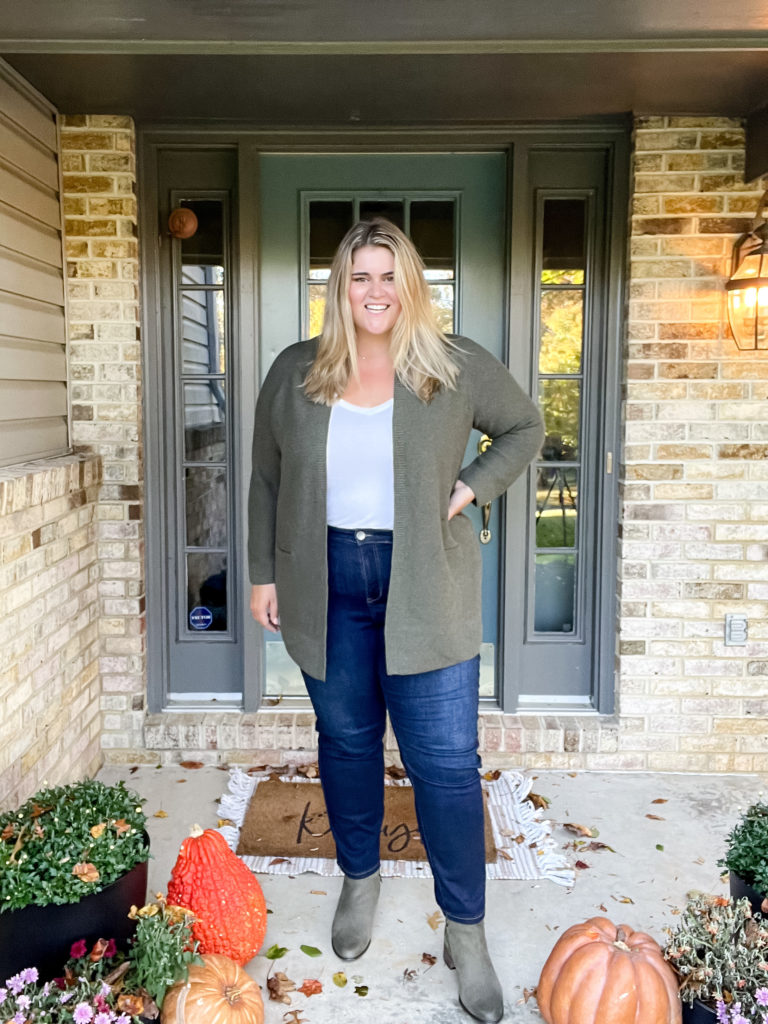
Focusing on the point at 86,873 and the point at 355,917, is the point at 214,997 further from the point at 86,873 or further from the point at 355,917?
the point at 355,917

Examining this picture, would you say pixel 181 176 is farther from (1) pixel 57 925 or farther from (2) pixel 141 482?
(1) pixel 57 925

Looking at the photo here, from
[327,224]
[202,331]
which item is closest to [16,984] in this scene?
[202,331]

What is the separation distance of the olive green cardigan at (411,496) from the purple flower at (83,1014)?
79 centimetres

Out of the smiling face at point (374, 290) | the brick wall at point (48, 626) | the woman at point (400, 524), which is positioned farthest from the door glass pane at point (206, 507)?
the smiling face at point (374, 290)

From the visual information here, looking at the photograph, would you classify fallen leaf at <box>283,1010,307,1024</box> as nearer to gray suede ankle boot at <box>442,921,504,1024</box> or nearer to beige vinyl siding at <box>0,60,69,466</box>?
gray suede ankle boot at <box>442,921,504,1024</box>

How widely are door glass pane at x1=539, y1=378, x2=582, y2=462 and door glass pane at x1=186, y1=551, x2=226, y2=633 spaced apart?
1311 mm

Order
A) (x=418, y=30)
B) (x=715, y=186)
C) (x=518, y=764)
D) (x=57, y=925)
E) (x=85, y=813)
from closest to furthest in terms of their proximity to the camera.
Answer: (x=57, y=925)
(x=85, y=813)
(x=418, y=30)
(x=715, y=186)
(x=518, y=764)

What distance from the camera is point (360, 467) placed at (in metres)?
2.00

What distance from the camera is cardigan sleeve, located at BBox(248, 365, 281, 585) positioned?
2.21 m

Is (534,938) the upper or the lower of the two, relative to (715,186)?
lower

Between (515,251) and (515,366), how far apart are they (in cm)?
40

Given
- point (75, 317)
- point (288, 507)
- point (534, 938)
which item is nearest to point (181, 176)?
point (75, 317)

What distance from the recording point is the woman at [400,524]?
1978 mm

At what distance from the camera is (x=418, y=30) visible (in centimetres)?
217
